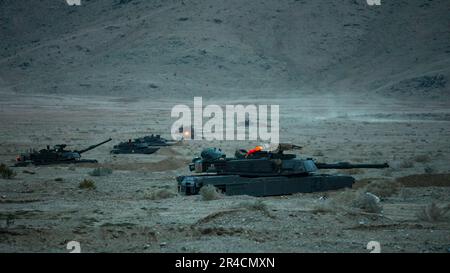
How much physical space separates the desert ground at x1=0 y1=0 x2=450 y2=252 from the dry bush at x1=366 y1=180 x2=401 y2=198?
6 centimetres

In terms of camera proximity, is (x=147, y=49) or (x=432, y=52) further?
(x=147, y=49)

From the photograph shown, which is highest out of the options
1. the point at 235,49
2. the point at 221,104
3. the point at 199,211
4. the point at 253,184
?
the point at 235,49

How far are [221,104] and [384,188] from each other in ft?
247

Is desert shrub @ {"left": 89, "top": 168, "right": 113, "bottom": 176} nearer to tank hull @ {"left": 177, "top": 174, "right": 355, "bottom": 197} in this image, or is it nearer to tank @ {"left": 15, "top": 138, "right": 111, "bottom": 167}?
tank @ {"left": 15, "top": 138, "right": 111, "bottom": 167}

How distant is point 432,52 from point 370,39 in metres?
14.7

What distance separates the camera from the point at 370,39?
404 feet

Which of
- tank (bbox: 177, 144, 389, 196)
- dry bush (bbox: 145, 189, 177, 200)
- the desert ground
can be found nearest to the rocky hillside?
the desert ground

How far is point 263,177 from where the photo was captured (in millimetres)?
20375

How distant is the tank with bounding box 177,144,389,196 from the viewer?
66.4 feet

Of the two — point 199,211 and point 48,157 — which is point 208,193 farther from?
point 48,157

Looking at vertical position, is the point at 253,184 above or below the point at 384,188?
above

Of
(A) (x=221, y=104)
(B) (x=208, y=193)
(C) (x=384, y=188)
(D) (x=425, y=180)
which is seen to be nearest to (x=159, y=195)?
(B) (x=208, y=193)
